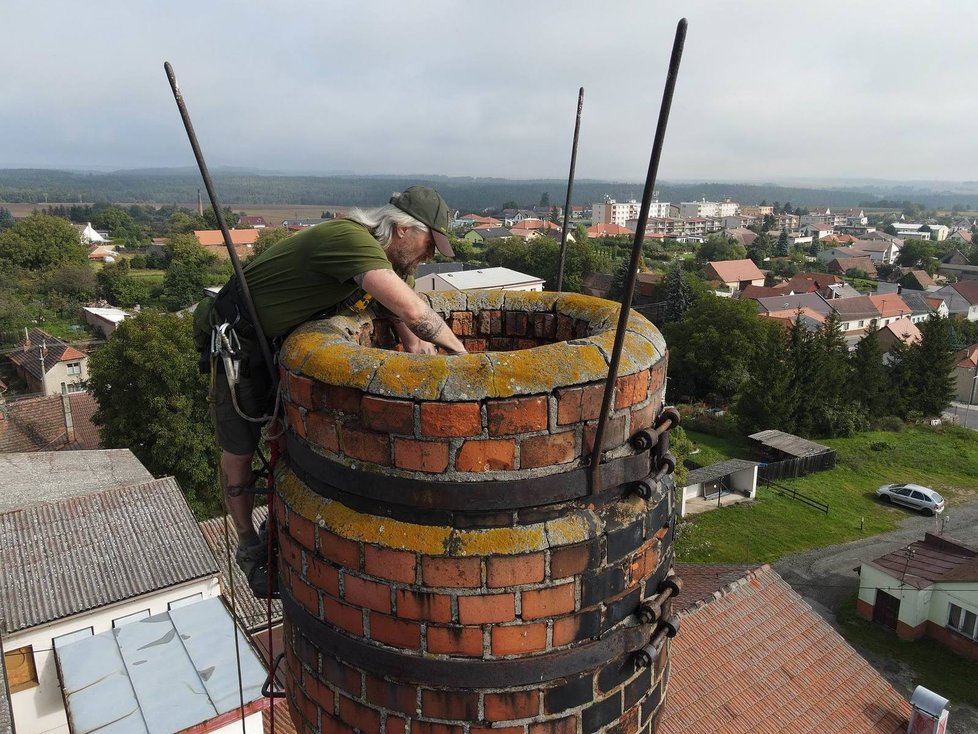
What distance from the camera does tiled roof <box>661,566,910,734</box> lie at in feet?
24.0

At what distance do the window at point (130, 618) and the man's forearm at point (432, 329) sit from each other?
10316 mm

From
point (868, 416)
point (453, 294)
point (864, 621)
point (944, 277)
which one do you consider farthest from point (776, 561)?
point (944, 277)

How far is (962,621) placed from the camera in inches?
585

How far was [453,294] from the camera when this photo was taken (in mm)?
2867

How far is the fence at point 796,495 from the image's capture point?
879 inches

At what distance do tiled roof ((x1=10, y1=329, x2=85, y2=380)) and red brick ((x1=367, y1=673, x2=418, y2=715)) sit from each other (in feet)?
121

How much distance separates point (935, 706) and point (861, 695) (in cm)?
75

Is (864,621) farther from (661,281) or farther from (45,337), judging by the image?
(45,337)

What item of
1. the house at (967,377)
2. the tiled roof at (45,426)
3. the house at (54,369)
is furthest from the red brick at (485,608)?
the house at (967,377)

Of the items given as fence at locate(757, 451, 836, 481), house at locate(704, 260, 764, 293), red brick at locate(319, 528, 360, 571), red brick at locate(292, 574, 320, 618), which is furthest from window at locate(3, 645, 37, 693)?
house at locate(704, 260, 764, 293)

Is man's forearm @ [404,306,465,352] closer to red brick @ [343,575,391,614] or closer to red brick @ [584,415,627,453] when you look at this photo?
red brick @ [584,415,627,453]

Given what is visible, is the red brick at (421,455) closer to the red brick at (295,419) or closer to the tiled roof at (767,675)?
the red brick at (295,419)

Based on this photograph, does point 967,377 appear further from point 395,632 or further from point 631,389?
point 395,632

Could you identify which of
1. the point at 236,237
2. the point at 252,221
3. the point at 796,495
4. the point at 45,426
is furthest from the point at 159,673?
the point at 252,221
